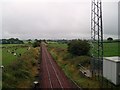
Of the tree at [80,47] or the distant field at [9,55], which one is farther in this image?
the tree at [80,47]

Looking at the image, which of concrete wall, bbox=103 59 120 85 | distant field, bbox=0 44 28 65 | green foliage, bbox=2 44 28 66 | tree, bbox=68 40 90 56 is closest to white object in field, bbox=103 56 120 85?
concrete wall, bbox=103 59 120 85

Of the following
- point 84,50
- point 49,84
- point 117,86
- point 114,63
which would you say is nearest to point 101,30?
point 114,63

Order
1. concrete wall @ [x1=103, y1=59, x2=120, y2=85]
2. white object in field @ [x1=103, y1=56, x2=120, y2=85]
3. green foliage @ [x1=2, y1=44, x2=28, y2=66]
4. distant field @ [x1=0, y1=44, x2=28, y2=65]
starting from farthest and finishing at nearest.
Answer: distant field @ [x1=0, y1=44, x2=28, y2=65] < green foliage @ [x1=2, y1=44, x2=28, y2=66] < concrete wall @ [x1=103, y1=59, x2=120, y2=85] < white object in field @ [x1=103, y1=56, x2=120, y2=85]

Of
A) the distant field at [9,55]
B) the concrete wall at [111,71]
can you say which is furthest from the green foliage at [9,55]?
the concrete wall at [111,71]

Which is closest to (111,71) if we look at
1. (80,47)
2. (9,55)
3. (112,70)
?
(112,70)

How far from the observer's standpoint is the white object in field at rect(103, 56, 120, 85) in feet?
52.7

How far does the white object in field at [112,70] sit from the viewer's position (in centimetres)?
1605

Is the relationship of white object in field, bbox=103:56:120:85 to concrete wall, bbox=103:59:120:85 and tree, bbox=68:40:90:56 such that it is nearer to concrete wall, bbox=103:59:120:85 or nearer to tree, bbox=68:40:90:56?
concrete wall, bbox=103:59:120:85

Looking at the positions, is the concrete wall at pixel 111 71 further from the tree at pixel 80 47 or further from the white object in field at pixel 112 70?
the tree at pixel 80 47

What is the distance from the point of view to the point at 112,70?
16.9 meters

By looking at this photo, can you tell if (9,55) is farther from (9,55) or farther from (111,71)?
(111,71)

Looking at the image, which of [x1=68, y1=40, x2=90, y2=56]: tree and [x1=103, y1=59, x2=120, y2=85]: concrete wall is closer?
[x1=103, y1=59, x2=120, y2=85]: concrete wall

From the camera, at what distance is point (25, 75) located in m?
21.7

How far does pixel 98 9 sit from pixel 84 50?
53.5 ft
